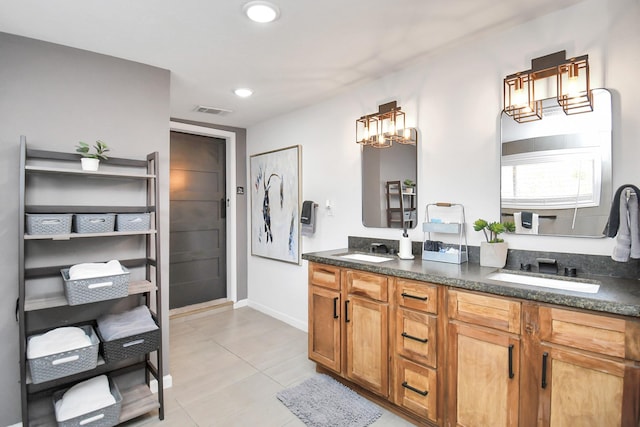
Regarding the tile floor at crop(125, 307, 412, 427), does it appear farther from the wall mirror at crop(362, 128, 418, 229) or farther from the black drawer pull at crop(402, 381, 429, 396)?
the wall mirror at crop(362, 128, 418, 229)

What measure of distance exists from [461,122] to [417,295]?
4.15ft

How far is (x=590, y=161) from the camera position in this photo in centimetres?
183

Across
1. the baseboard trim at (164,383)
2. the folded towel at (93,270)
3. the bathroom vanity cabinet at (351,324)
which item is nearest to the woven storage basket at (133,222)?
the folded towel at (93,270)

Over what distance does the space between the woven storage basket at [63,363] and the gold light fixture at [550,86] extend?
2.84m

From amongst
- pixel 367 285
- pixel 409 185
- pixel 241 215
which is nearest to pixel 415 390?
pixel 367 285

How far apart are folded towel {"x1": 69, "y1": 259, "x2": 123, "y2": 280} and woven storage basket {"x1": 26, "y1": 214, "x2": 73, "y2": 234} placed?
0.23 metres

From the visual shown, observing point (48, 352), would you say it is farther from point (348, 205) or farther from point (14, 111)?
point (348, 205)

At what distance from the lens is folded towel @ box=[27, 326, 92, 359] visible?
182 cm

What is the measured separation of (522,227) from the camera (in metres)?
2.07

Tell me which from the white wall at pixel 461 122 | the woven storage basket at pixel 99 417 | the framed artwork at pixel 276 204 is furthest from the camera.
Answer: the framed artwork at pixel 276 204

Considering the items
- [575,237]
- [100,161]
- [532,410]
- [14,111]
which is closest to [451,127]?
[575,237]

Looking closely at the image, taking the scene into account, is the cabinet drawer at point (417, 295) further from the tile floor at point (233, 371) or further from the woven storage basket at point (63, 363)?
the woven storage basket at point (63, 363)

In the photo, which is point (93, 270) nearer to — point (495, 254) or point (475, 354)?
point (475, 354)

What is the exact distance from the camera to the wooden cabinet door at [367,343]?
7.16ft
